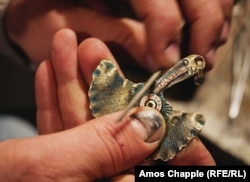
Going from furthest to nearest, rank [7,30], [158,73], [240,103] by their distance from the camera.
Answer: [7,30]
[240,103]
[158,73]

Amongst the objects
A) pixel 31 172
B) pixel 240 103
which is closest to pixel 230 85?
pixel 240 103

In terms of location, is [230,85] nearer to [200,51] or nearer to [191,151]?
[200,51]

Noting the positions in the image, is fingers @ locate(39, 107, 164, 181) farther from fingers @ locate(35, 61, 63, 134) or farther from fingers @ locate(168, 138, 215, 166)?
fingers @ locate(35, 61, 63, 134)

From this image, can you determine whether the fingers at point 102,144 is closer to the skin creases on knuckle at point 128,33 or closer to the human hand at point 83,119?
the human hand at point 83,119

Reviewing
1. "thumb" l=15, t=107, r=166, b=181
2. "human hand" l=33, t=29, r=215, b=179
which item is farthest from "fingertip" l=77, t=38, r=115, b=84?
"thumb" l=15, t=107, r=166, b=181

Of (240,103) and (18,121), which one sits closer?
(240,103)

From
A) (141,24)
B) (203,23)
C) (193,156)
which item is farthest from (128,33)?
(193,156)
